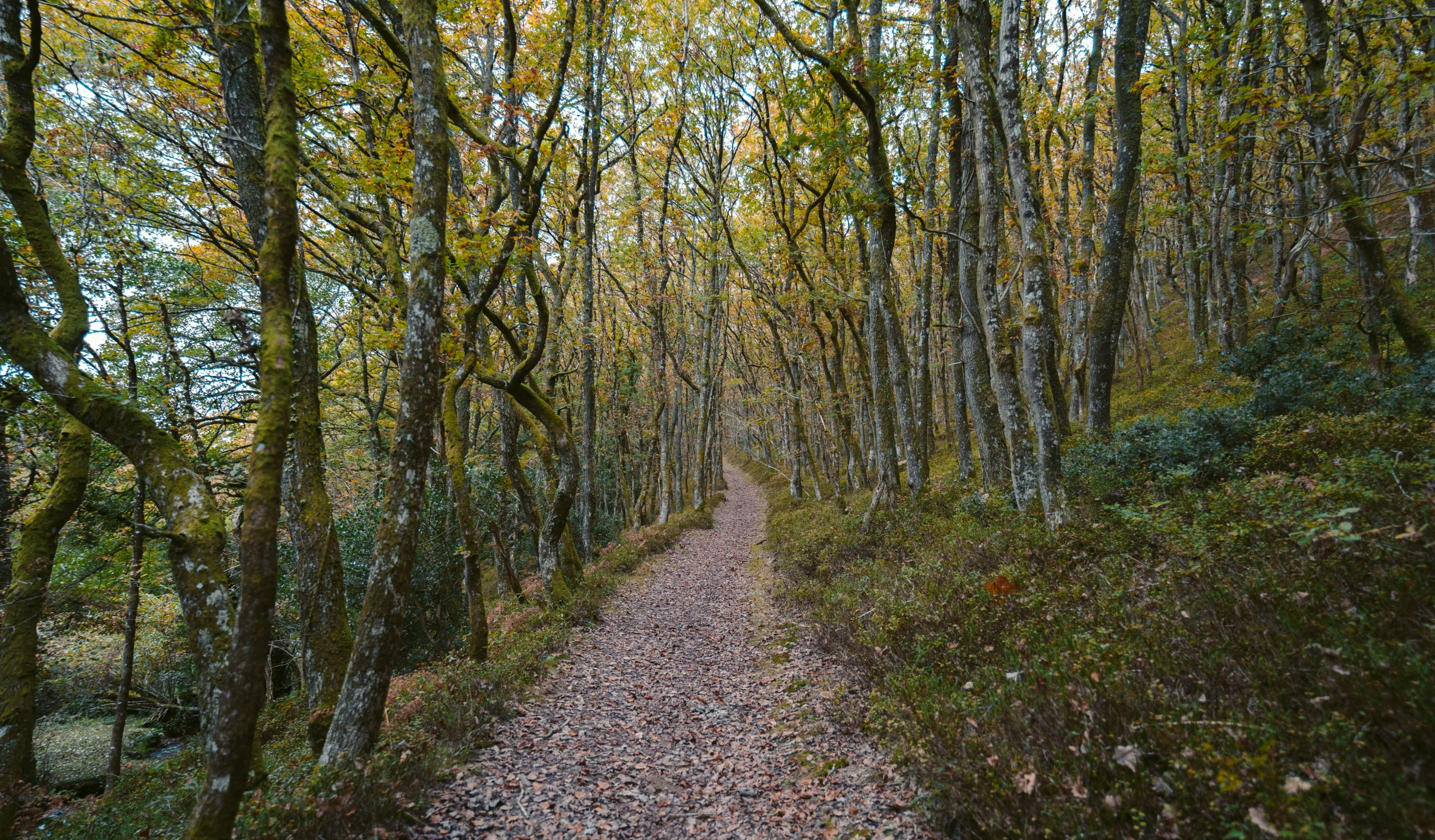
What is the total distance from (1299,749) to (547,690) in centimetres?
699

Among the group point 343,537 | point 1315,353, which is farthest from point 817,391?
point 343,537

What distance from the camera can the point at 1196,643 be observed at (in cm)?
359

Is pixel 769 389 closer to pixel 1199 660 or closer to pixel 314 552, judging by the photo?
pixel 314 552

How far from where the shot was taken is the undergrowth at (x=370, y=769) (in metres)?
3.79

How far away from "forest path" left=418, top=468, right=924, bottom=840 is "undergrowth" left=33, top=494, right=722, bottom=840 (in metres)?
0.29

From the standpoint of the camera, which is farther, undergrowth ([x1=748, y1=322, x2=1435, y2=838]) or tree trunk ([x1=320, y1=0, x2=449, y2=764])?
tree trunk ([x1=320, y1=0, x2=449, y2=764])

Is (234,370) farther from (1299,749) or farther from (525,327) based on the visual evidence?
(1299,749)

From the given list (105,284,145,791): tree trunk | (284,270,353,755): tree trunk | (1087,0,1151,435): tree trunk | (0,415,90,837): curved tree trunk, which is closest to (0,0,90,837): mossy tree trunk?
(0,415,90,837): curved tree trunk

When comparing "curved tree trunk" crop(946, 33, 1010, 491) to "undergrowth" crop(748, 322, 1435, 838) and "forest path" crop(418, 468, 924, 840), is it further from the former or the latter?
"forest path" crop(418, 468, 924, 840)

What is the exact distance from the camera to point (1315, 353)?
1021 cm

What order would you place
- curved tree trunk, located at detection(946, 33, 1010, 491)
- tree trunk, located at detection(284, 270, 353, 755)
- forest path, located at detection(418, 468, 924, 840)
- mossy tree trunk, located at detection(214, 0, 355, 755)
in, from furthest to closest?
curved tree trunk, located at detection(946, 33, 1010, 491), tree trunk, located at detection(284, 270, 353, 755), mossy tree trunk, located at detection(214, 0, 355, 755), forest path, located at detection(418, 468, 924, 840)

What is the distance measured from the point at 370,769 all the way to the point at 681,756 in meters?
2.83

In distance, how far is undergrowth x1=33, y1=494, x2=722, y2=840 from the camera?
12.5 feet

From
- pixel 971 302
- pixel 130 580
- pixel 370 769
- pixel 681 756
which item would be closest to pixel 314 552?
pixel 370 769
